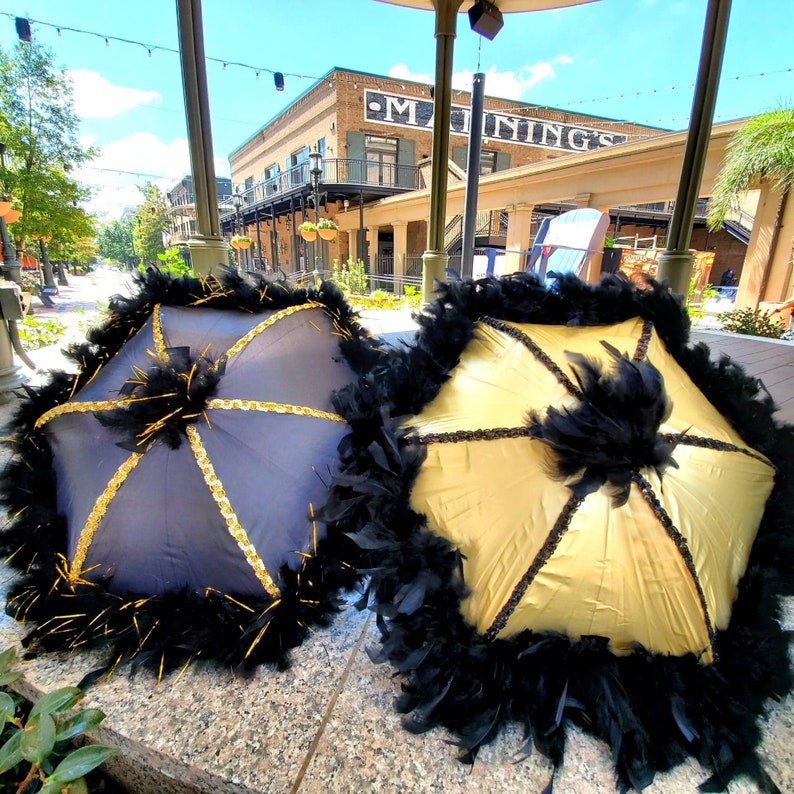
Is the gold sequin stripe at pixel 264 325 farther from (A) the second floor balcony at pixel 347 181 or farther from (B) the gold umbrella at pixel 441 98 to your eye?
(A) the second floor balcony at pixel 347 181

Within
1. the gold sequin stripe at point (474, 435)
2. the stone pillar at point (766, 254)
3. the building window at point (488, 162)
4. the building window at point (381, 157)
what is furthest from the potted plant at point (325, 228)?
the gold sequin stripe at point (474, 435)

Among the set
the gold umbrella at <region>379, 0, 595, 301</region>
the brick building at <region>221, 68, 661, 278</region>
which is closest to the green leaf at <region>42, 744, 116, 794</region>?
the gold umbrella at <region>379, 0, 595, 301</region>

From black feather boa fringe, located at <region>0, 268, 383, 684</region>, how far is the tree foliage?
826 cm

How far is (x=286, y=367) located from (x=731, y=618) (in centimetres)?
120

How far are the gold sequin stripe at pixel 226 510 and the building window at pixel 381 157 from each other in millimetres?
17875

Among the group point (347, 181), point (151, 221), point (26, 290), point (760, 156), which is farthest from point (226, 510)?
point (151, 221)

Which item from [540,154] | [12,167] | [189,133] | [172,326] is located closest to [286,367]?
[172,326]

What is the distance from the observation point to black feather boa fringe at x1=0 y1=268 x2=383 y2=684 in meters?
1.02

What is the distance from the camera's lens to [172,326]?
1256 millimetres

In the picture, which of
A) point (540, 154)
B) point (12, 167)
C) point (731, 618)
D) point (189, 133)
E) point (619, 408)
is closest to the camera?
point (619, 408)

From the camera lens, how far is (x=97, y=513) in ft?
3.45

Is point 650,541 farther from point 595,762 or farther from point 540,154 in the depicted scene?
point 540,154

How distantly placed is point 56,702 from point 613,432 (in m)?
1.21

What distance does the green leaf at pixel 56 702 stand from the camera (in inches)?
33.9
